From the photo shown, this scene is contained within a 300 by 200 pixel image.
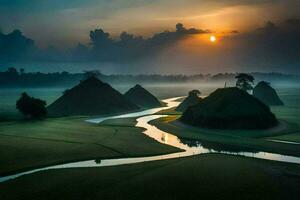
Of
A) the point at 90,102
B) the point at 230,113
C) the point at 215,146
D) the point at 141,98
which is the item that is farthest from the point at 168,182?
the point at 141,98

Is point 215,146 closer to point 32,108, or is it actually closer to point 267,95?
Result: point 32,108

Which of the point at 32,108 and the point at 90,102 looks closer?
the point at 32,108

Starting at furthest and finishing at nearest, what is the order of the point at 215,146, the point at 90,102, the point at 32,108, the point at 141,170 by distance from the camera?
the point at 90,102
the point at 32,108
the point at 215,146
the point at 141,170

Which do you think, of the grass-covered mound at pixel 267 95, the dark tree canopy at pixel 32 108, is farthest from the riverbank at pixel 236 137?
the grass-covered mound at pixel 267 95

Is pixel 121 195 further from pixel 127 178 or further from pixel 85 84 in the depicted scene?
pixel 85 84

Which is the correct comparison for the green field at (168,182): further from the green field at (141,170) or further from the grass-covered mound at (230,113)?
the grass-covered mound at (230,113)
